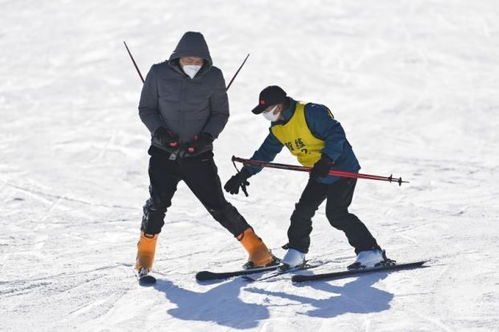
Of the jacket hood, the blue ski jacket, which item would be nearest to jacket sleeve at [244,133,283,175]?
the blue ski jacket

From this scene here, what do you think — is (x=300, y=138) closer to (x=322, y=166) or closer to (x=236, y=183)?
(x=322, y=166)

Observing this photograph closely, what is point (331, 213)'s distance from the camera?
649 centimetres

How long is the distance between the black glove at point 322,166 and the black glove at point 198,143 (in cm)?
79

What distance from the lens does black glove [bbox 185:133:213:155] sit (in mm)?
6293

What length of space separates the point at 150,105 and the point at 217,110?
0.49 m

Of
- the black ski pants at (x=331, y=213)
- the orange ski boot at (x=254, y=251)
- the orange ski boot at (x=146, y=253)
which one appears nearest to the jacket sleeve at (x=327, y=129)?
the black ski pants at (x=331, y=213)

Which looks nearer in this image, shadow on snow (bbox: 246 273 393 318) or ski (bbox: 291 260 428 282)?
shadow on snow (bbox: 246 273 393 318)

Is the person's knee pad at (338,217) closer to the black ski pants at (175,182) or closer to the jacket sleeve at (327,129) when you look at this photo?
the jacket sleeve at (327,129)

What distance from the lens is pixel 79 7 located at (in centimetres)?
2366

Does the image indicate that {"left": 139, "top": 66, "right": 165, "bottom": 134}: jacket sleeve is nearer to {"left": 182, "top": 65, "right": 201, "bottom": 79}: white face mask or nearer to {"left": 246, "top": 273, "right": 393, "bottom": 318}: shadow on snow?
{"left": 182, "top": 65, "right": 201, "bottom": 79}: white face mask

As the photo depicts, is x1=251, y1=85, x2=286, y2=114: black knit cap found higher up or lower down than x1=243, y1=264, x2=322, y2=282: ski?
higher up

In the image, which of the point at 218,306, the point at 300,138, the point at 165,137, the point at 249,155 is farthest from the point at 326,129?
the point at 249,155

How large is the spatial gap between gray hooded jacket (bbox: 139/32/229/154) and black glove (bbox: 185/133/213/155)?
0.19 feet

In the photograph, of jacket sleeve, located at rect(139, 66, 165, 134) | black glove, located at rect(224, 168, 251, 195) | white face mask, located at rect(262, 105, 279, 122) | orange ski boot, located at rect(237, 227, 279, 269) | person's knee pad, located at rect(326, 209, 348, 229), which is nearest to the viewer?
white face mask, located at rect(262, 105, 279, 122)
